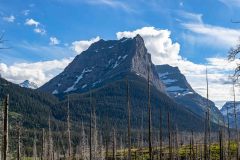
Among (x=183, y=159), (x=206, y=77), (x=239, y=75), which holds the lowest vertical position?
(x=183, y=159)

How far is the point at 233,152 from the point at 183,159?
1275 cm

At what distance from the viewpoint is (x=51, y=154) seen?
106 m

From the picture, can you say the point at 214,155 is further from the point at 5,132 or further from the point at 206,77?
the point at 5,132

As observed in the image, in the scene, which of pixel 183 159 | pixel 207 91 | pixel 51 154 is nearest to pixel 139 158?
pixel 183 159

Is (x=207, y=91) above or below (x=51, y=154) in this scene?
above

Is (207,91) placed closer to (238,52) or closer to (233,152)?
(238,52)

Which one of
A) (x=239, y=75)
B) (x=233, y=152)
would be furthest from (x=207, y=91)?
(x=233, y=152)

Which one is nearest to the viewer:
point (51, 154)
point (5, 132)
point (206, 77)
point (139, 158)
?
point (5, 132)

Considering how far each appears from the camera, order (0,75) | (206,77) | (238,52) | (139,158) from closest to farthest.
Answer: (238,52) → (0,75) → (206,77) → (139,158)

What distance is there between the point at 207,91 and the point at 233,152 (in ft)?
186

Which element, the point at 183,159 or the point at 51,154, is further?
the point at 183,159

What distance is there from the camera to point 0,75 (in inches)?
904

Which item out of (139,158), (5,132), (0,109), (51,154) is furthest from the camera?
(139,158)

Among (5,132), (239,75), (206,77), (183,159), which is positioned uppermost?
(206,77)
